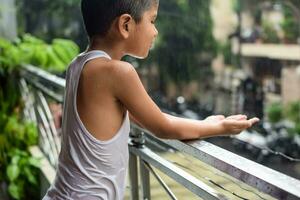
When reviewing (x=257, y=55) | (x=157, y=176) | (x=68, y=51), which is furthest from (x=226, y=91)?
(x=157, y=176)

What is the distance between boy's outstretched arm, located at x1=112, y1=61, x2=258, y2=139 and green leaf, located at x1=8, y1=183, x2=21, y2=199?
1687mm

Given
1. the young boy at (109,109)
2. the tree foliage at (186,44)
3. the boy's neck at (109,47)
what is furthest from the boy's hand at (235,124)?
the tree foliage at (186,44)

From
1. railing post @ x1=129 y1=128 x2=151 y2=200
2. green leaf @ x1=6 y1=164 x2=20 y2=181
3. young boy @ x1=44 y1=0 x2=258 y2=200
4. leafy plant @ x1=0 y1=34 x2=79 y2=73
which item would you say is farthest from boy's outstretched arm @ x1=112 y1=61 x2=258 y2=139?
leafy plant @ x1=0 y1=34 x2=79 y2=73

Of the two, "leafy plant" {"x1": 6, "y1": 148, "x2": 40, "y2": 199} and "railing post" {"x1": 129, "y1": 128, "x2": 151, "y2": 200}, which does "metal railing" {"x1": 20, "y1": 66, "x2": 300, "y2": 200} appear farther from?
"leafy plant" {"x1": 6, "y1": 148, "x2": 40, "y2": 199}

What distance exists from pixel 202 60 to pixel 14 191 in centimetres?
476

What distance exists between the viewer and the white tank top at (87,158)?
2.89 ft

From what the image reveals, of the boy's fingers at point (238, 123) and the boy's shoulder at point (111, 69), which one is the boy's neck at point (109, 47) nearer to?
the boy's shoulder at point (111, 69)

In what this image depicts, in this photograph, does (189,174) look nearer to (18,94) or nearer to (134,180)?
(134,180)

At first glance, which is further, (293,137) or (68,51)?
(293,137)

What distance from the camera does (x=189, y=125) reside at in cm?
90

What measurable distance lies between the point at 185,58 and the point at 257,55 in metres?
1.77

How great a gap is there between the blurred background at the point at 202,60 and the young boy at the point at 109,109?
5.45 feet

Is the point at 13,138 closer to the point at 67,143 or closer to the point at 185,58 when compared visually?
the point at 67,143

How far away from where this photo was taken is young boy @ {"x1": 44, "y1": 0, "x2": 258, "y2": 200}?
2.79 feet
